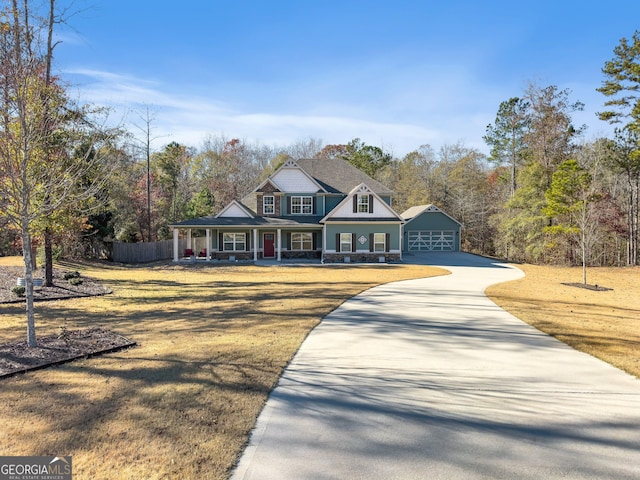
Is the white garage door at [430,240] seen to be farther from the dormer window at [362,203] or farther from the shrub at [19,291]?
the shrub at [19,291]

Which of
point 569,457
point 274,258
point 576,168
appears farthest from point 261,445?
point 576,168

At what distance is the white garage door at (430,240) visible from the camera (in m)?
37.5

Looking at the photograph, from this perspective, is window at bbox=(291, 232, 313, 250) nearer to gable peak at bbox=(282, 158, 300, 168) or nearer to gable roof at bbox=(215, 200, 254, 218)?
gable roof at bbox=(215, 200, 254, 218)

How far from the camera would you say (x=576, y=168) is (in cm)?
2902

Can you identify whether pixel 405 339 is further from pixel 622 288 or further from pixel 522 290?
pixel 622 288

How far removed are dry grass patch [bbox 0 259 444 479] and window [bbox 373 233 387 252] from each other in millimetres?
Answer: 17731

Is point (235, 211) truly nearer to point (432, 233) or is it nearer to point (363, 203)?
point (363, 203)

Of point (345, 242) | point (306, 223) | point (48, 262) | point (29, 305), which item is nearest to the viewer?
point (29, 305)

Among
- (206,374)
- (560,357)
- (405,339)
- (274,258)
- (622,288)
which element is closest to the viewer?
(206,374)

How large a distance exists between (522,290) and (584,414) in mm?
12495

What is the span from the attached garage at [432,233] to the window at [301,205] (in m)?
10.5

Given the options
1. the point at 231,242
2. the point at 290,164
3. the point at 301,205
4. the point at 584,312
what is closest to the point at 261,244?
the point at 231,242

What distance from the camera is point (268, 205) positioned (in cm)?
3123

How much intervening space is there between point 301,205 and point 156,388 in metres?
26.8
